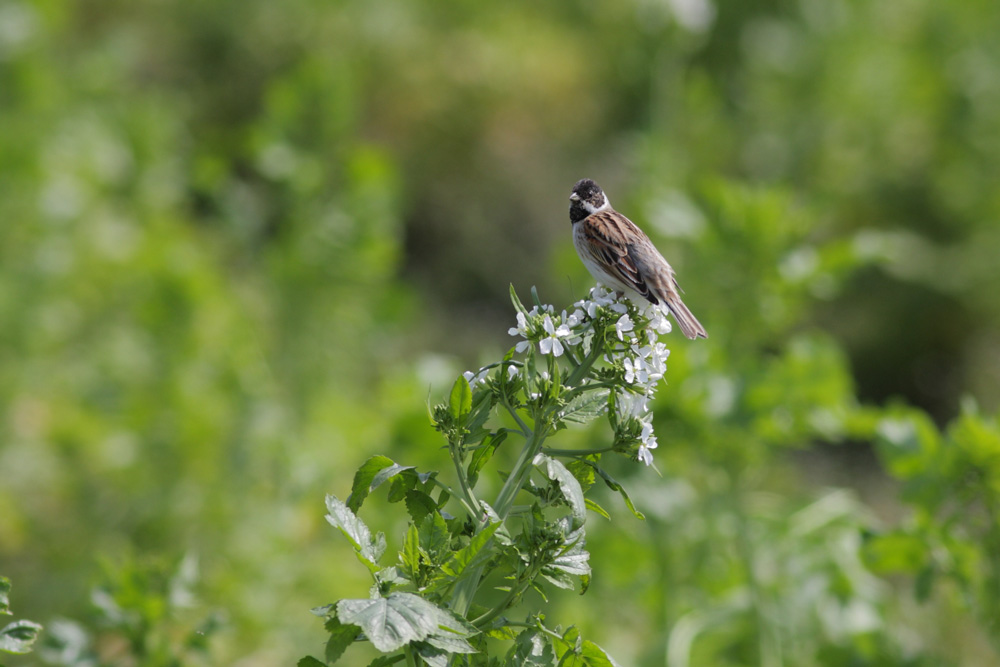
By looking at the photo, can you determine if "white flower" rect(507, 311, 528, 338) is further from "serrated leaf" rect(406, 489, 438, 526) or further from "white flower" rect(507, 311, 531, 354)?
"serrated leaf" rect(406, 489, 438, 526)

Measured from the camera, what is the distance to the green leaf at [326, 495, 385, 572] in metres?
0.93

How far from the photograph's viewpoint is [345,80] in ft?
9.93

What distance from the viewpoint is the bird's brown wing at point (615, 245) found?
1131mm

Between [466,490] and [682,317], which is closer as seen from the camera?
[466,490]

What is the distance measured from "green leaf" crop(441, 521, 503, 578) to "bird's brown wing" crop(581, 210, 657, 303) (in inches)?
14.7

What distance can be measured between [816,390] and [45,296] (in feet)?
9.06

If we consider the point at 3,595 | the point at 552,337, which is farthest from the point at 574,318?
the point at 3,595

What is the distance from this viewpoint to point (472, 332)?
5570 millimetres

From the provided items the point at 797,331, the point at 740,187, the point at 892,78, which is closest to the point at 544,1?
the point at 892,78

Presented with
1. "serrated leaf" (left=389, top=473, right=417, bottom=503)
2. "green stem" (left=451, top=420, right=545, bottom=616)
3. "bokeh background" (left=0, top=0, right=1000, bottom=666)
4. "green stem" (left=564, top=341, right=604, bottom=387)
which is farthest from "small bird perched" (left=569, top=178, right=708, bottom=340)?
"bokeh background" (left=0, top=0, right=1000, bottom=666)

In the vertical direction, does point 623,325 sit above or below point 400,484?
above

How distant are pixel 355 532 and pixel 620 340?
1.18 ft

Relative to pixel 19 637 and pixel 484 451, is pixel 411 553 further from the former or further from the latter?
pixel 19 637

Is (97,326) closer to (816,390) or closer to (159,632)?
(159,632)
